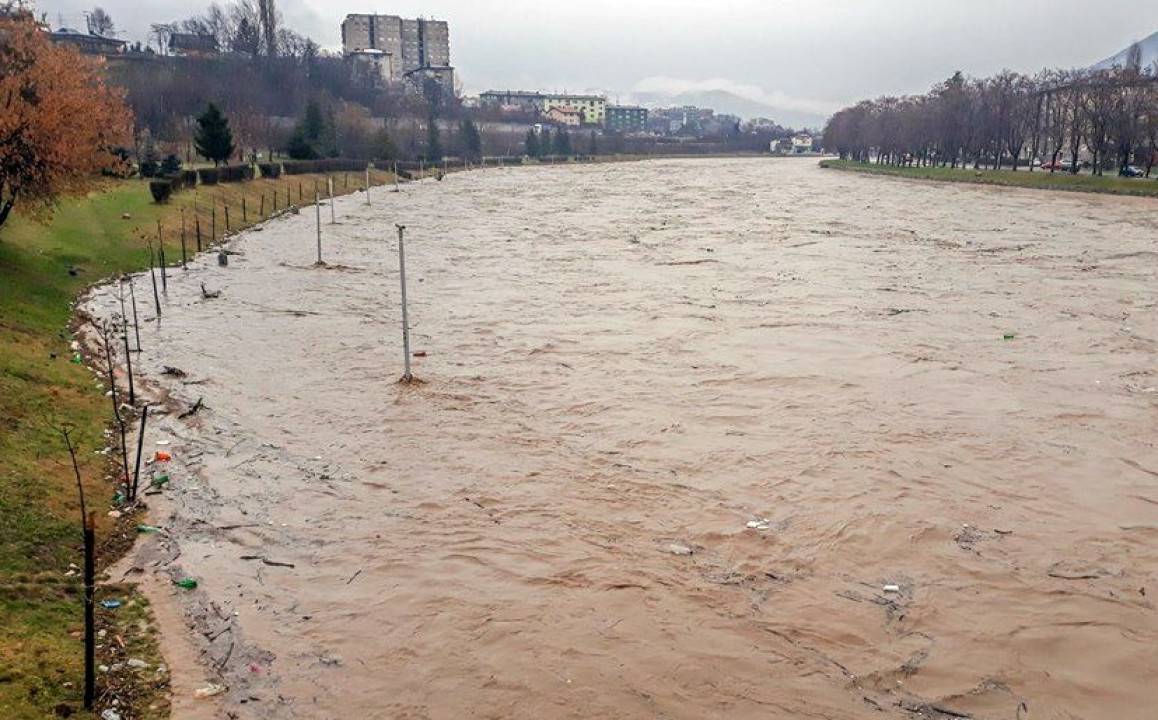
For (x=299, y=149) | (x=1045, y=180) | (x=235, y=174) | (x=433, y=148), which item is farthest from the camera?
(x=433, y=148)

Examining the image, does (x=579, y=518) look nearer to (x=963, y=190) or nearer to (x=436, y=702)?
(x=436, y=702)

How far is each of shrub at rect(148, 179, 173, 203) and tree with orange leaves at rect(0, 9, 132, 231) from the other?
15.3m

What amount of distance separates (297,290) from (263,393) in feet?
42.3

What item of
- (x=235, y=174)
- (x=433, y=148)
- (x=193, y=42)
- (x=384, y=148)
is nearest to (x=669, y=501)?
(x=235, y=174)

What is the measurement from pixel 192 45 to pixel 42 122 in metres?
144

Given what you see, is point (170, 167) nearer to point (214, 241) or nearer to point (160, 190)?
point (160, 190)

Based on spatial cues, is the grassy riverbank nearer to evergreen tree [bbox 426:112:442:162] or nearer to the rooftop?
evergreen tree [bbox 426:112:442:162]

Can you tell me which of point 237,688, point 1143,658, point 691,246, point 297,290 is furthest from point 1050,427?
point 691,246

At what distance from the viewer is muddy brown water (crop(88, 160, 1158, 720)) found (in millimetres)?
8789

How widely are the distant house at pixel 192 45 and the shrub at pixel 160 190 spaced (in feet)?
344

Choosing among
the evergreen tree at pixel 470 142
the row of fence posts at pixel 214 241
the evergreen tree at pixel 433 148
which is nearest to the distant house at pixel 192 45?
the evergreen tree at pixel 433 148

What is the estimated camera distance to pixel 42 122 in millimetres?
22672

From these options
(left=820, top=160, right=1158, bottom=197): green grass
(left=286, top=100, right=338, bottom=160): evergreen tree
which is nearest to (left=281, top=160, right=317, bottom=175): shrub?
(left=286, top=100, right=338, bottom=160): evergreen tree

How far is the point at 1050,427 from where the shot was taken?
15773 mm
